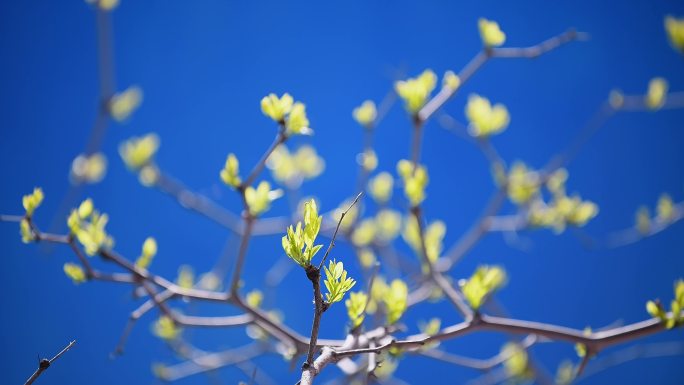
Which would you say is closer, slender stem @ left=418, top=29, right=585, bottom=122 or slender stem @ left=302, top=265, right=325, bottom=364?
slender stem @ left=302, top=265, right=325, bottom=364

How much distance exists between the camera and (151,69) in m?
2.62

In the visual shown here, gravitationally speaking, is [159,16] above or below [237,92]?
above

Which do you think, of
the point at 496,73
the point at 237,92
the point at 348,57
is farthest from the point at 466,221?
the point at 237,92

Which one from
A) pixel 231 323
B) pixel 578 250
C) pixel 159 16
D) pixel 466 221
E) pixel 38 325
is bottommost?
pixel 231 323

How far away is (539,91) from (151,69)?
225 cm

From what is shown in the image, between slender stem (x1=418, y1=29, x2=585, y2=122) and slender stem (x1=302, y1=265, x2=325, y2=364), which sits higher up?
slender stem (x1=418, y1=29, x2=585, y2=122)

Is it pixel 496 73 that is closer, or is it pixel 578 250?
pixel 496 73

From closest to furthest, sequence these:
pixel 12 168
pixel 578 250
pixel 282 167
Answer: pixel 282 167, pixel 12 168, pixel 578 250

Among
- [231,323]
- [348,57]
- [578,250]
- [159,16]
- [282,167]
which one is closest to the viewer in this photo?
[231,323]

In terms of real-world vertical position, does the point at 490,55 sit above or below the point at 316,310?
above

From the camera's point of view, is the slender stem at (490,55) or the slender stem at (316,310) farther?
the slender stem at (490,55)

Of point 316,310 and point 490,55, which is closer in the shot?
point 316,310

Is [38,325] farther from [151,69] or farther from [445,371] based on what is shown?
[445,371]

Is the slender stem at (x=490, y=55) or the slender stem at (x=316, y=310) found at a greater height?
the slender stem at (x=490, y=55)
